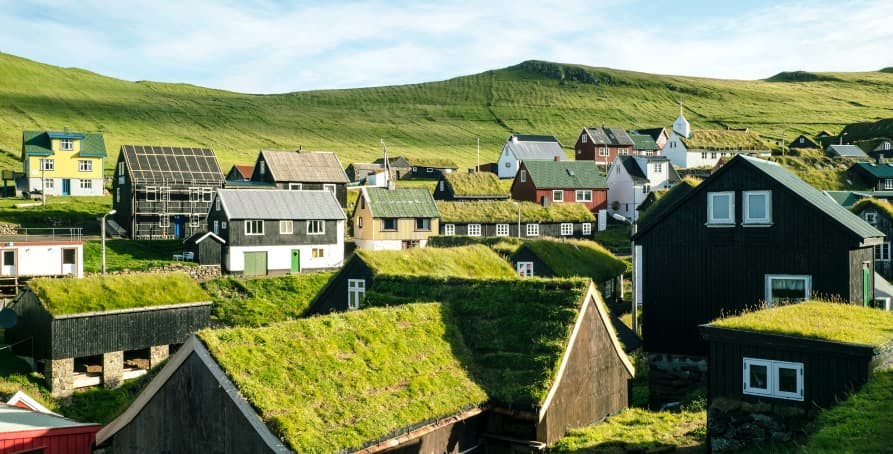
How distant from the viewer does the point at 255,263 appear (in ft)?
189

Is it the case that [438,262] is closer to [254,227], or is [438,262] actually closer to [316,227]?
[254,227]

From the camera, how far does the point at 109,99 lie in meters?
151

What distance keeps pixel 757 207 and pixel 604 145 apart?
95.4m

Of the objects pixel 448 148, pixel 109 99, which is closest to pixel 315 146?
pixel 448 148

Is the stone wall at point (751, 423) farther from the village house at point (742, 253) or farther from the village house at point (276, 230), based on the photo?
the village house at point (276, 230)

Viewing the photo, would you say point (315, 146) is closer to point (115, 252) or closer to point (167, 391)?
point (115, 252)

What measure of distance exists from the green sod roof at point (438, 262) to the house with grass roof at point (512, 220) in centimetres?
3545

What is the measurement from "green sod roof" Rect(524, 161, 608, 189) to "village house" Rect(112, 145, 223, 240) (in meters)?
33.7

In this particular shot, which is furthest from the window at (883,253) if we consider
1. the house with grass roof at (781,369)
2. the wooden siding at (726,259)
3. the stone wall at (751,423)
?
the stone wall at (751,423)

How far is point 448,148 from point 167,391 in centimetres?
13131

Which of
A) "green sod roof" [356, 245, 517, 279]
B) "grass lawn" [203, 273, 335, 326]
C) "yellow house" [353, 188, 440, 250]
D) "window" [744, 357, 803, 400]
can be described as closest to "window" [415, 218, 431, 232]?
"yellow house" [353, 188, 440, 250]

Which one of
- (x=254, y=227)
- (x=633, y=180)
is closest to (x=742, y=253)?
(x=254, y=227)

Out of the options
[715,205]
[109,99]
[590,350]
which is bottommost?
[590,350]

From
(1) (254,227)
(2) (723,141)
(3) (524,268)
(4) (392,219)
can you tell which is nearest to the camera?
(3) (524,268)
